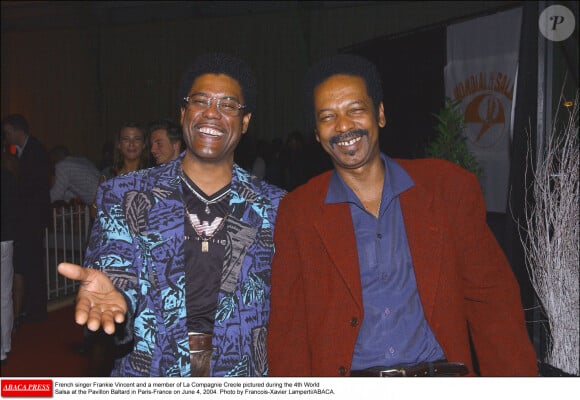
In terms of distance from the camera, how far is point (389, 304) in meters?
1.70

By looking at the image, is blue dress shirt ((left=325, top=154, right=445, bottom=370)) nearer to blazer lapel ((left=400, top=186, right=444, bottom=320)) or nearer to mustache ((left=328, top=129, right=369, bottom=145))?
blazer lapel ((left=400, top=186, right=444, bottom=320))

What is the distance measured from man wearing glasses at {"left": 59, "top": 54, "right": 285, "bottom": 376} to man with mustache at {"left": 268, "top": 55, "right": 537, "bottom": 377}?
0.40ft

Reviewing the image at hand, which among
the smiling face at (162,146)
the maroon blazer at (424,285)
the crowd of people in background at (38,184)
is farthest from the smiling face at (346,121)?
the smiling face at (162,146)

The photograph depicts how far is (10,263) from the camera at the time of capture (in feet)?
14.0

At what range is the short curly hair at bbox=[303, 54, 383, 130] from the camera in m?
1.92

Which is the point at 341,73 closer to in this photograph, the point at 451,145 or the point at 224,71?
the point at 224,71

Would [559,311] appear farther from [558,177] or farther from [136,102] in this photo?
[136,102]

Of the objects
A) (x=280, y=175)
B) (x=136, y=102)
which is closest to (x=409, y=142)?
(x=280, y=175)

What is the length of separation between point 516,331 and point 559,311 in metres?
1.59

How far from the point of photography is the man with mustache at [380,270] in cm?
170

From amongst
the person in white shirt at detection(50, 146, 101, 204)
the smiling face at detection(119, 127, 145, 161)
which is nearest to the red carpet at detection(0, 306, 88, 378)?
the person in white shirt at detection(50, 146, 101, 204)

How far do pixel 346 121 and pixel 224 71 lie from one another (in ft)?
1.57

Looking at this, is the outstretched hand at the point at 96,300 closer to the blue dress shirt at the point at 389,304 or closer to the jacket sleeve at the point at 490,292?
the blue dress shirt at the point at 389,304

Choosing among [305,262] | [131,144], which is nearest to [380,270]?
[305,262]
